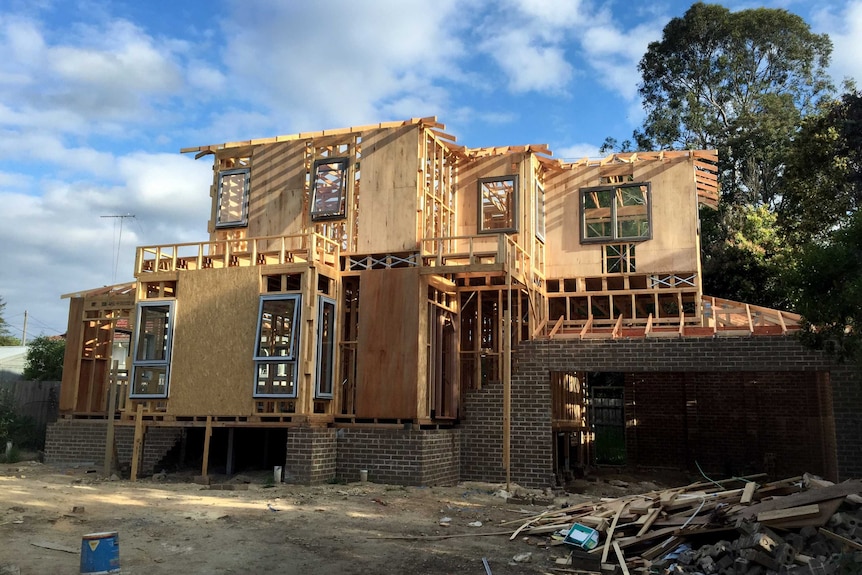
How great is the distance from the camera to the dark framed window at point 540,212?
65.9 ft

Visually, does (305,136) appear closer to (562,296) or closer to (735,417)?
(562,296)

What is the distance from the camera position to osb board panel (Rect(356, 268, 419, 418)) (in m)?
16.1

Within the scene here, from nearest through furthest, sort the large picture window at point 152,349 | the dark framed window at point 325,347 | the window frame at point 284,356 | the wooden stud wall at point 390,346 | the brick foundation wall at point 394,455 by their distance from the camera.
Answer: the brick foundation wall at point 394,455 → the window frame at point 284,356 → the wooden stud wall at point 390,346 → the dark framed window at point 325,347 → the large picture window at point 152,349

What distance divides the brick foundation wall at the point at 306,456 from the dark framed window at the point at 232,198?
632cm

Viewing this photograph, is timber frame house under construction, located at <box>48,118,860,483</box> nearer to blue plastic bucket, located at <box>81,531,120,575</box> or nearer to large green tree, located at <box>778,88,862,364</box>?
large green tree, located at <box>778,88,862,364</box>

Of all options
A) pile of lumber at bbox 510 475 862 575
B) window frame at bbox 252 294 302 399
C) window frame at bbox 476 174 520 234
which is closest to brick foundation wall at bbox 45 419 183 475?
window frame at bbox 252 294 302 399

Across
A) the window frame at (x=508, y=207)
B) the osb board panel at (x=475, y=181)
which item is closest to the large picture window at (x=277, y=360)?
the osb board panel at (x=475, y=181)

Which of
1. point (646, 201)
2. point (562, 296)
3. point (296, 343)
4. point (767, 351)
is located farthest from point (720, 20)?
point (296, 343)

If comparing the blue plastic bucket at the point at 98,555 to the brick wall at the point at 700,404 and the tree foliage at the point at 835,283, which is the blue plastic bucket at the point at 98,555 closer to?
the tree foliage at the point at 835,283

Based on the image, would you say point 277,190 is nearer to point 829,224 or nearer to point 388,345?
point 388,345

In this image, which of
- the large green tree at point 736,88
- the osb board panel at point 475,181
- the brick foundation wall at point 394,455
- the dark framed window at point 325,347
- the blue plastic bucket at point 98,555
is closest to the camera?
the blue plastic bucket at point 98,555

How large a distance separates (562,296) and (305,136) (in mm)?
8083

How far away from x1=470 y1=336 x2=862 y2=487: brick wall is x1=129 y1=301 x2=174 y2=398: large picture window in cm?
714

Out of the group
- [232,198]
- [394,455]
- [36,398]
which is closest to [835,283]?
[394,455]
